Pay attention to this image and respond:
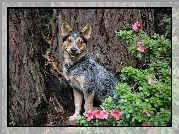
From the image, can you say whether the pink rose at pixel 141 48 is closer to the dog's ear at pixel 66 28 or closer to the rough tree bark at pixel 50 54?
the rough tree bark at pixel 50 54

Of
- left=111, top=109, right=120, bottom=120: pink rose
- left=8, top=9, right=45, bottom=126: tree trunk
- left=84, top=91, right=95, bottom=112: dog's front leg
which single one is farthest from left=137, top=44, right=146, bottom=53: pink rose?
left=8, top=9, right=45, bottom=126: tree trunk

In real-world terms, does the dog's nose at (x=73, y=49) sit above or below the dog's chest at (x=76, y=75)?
above

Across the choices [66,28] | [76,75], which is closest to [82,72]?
[76,75]

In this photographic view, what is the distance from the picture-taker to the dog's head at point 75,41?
4293 mm

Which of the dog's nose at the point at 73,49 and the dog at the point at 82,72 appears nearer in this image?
the dog's nose at the point at 73,49

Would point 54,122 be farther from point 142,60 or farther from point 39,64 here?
point 142,60

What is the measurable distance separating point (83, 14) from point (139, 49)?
100 cm

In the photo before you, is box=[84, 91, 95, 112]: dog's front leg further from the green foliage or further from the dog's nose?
the dog's nose

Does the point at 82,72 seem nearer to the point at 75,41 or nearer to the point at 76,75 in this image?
the point at 76,75

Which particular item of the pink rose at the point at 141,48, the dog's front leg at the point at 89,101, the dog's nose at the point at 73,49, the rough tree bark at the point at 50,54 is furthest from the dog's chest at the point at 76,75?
the pink rose at the point at 141,48

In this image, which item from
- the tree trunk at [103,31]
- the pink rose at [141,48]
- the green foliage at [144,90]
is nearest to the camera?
the green foliage at [144,90]

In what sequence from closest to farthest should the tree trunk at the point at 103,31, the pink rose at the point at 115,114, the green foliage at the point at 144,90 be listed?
the green foliage at the point at 144,90, the pink rose at the point at 115,114, the tree trunk at the point at 103,31

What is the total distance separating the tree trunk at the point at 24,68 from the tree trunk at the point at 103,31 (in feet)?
1.28

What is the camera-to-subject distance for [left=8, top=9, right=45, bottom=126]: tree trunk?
4.57m
